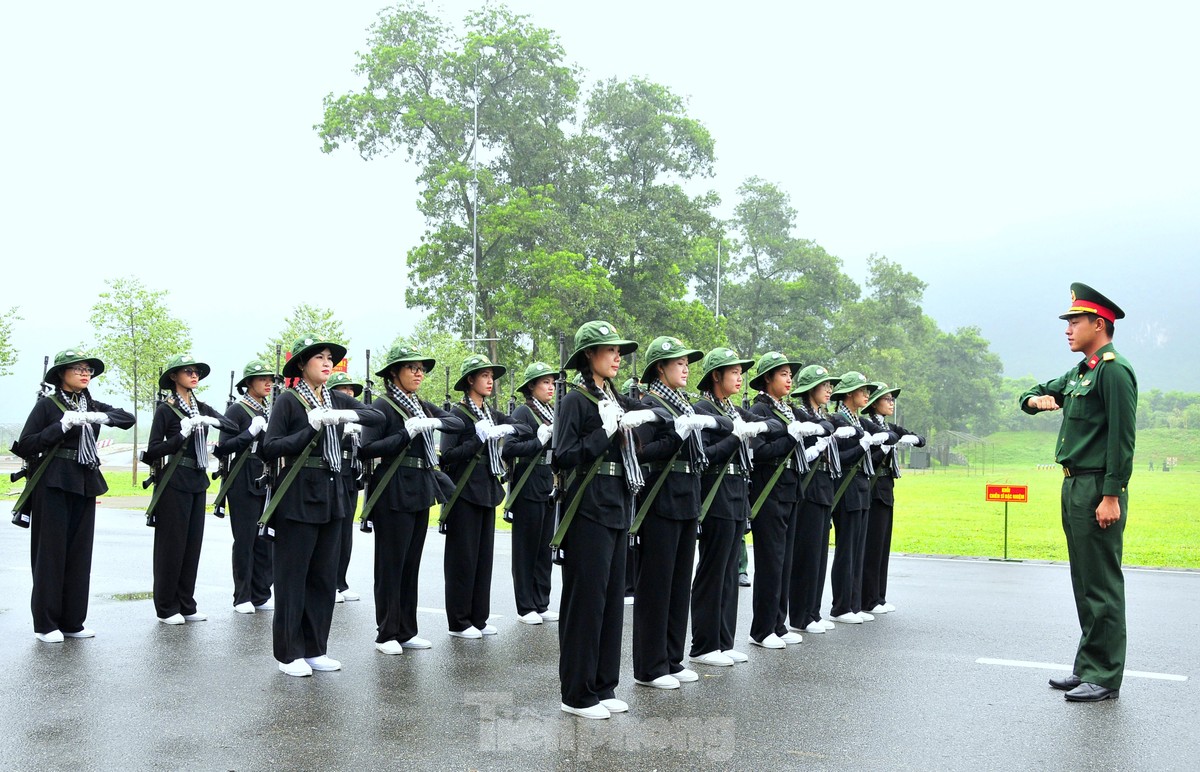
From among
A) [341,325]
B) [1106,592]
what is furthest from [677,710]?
[341,325]

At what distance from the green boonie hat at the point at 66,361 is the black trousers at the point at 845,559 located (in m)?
6.17

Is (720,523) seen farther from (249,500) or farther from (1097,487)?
(249,500)

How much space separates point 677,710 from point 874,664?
6.65 feet

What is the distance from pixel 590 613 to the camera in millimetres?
6102

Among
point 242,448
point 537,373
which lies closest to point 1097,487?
point 537,373

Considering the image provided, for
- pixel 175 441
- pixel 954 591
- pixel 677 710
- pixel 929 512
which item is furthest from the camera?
pixel 929 512

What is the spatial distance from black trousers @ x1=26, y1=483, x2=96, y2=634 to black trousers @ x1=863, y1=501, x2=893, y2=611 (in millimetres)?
6536

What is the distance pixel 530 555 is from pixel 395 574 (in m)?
1.83

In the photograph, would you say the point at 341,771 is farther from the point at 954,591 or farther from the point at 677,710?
the point at 954,591

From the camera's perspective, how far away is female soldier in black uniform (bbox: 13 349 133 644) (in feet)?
26.6

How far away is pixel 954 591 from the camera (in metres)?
11.2

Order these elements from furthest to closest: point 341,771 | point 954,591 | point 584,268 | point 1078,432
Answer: point 584,268 < point 954,591 < point 1078,432 < point 341,771

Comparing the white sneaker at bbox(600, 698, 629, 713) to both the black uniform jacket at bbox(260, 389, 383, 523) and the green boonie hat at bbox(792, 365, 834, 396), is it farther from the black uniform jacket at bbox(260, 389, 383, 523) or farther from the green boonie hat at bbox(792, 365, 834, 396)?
the green boonie hat at bbox(792, 365, 834, 396)

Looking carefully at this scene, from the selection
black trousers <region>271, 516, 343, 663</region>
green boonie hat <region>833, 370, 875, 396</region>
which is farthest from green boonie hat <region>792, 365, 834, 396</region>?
black trousers <region>271, 516, 343, 663</region>
